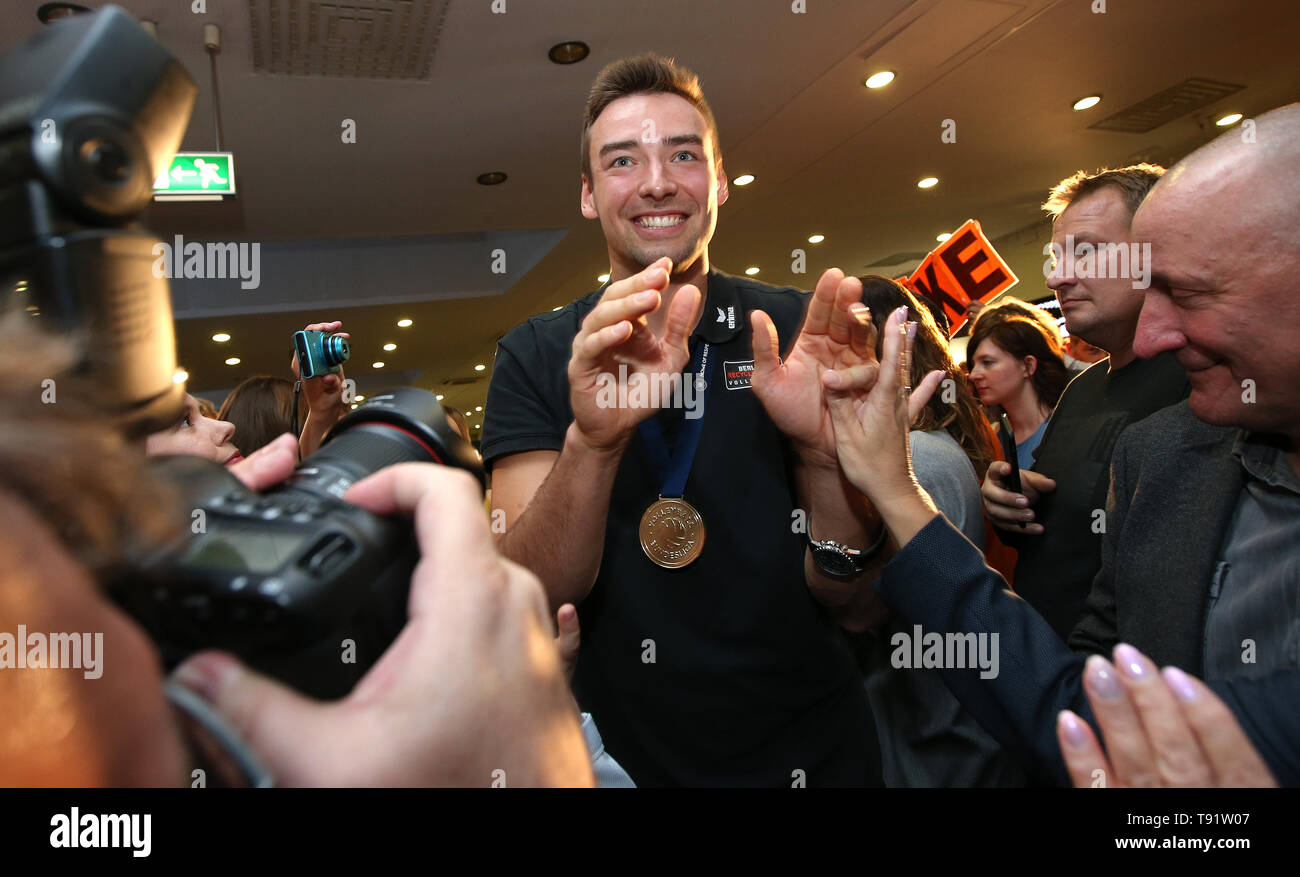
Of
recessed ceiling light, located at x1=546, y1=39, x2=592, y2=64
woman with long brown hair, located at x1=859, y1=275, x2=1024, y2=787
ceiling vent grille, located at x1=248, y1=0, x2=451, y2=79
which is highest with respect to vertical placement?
recessed ceiling light, located at x1=546, y1=39, x2=592, y2=64

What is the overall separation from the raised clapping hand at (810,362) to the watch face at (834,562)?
154 mm

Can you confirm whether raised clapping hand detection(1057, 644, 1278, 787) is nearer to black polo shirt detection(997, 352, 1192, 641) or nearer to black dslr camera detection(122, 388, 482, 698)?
black dslr camera detection(122, 388, 482, 698)

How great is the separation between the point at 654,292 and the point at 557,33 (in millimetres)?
2861

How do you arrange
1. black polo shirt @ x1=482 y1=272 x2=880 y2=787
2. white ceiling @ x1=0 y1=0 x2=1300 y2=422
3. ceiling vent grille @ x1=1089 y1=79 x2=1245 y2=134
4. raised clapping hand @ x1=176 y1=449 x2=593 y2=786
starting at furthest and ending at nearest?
ceiling vent grille @ x1=1089 y1=79 x2=1245 y2=134, white ceiling @ x1=0 y1=0 x2=1300 y2=422, black polo shirt @ x1=482 y1=272 x2=880 y2=787, raised clapping hand @ x1=176 y1=449 x2=593 y2=786

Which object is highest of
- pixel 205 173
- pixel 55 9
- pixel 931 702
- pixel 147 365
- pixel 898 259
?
pixel 898 259

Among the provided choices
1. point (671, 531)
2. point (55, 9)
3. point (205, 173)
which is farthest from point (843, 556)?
point (55, 9)

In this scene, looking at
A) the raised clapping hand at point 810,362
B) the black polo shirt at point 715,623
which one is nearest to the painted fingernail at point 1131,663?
the raised clapping hand at point 810,362

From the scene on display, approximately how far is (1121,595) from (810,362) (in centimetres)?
48

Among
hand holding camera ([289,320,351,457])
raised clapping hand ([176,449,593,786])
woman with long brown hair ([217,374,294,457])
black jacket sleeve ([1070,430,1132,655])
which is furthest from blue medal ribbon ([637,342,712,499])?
woman with long brown hair ([217,374,294,457])

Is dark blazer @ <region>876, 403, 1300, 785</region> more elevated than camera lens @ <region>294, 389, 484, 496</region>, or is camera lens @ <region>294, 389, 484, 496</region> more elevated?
camera lens @ <region>294, 389, 484, 496</region>

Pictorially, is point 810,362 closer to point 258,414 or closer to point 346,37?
point 258,414

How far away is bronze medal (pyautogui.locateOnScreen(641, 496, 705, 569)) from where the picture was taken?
1.16 metres

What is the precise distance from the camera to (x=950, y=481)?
1363mm

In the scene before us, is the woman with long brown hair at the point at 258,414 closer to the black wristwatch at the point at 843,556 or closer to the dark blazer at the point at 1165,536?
the black wristwatch at the point at 843,556
